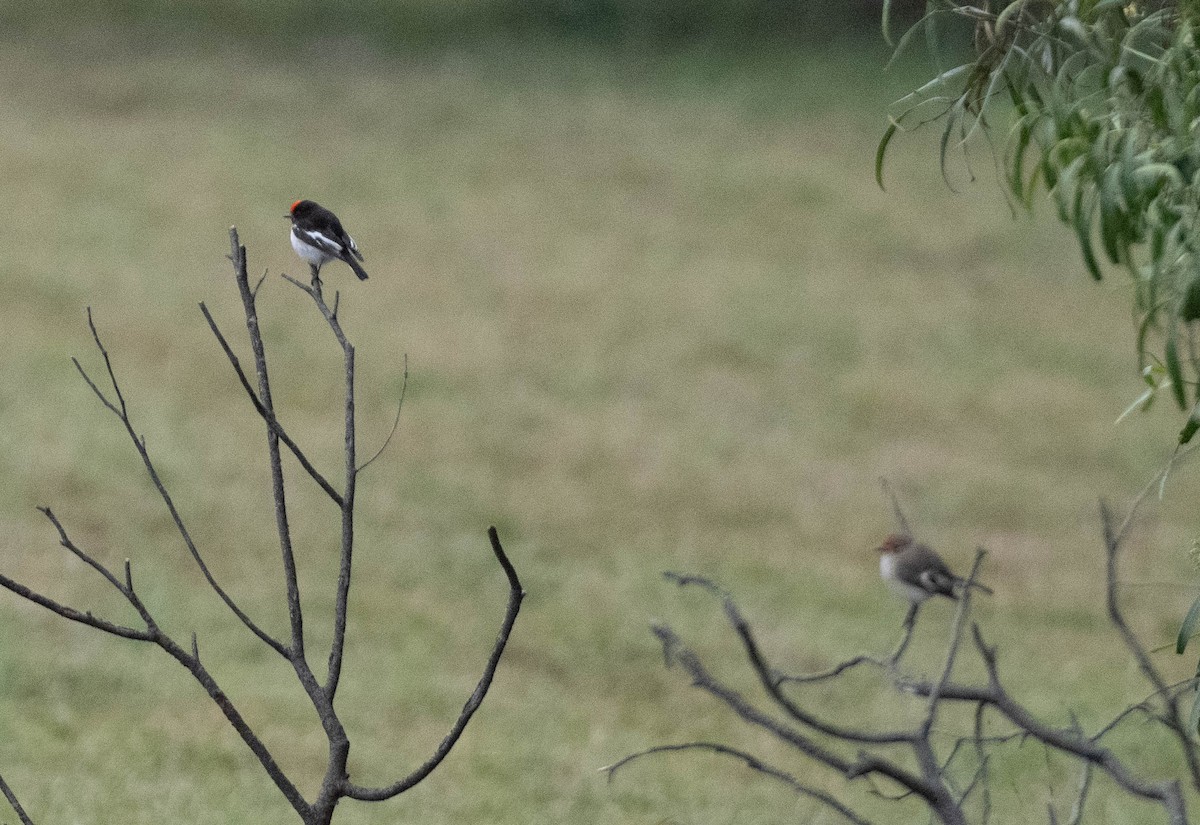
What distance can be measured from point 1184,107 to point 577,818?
3.30m

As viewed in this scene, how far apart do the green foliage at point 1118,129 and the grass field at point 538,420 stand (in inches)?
107

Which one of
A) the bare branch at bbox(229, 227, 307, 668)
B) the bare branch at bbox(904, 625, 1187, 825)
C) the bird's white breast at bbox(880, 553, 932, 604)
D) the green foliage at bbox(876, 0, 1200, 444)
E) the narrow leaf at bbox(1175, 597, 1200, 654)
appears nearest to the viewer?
the bare branch at bbox(904, 625, 1187, 825)

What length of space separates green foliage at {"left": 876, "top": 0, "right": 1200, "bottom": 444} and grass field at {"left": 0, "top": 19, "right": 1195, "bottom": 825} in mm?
2711

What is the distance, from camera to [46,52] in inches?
891

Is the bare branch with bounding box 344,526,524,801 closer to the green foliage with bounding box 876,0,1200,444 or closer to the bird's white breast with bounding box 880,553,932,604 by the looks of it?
the green foliage with bounding box 876,0,1200,444

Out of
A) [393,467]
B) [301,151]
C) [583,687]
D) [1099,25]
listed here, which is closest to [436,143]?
[301,151]

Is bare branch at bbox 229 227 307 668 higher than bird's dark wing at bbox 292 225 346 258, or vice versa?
bare branch at bbox 229 227 307 668

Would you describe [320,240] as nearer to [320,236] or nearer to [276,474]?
[320,236]

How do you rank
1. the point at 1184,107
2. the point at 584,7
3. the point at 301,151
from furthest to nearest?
the point at 584,7 < the point at 301,151 < the point at 1184,107

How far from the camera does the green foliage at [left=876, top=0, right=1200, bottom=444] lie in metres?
3.62

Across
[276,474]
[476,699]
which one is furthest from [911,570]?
[276,474]

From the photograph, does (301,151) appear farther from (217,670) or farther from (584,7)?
(217,670)

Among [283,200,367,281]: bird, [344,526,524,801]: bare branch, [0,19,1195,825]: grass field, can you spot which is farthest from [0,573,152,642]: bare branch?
[0,19,1195,825]: grass field

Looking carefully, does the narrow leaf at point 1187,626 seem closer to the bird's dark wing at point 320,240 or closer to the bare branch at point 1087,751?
the bare branch at point 1087,751
